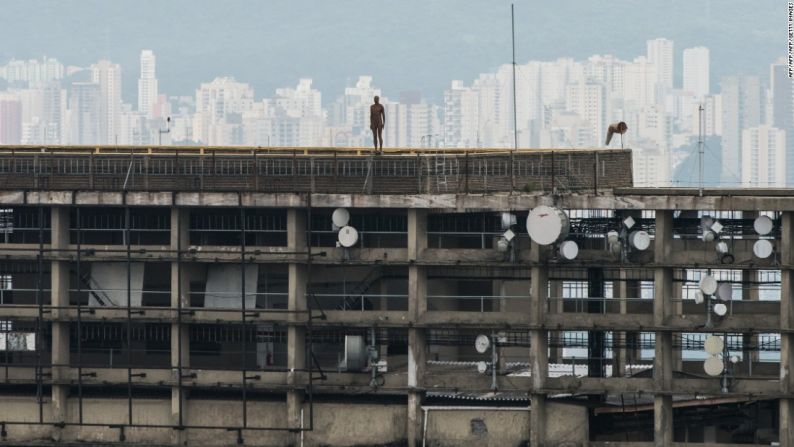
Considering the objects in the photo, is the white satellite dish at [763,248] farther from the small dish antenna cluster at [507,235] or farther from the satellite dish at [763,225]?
the small dish antenna cluster at [507,235]

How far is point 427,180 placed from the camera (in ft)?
189

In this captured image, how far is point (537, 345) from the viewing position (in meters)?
57.1

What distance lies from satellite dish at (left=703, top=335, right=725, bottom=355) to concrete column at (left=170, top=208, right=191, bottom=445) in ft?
49.3

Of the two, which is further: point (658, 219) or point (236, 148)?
point (236, 148)

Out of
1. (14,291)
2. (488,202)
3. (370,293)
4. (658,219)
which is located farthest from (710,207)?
(14,291)

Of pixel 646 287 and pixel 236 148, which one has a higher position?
pixel 236 148

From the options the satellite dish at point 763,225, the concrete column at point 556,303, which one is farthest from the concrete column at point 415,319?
the satellite dish at point 763,225

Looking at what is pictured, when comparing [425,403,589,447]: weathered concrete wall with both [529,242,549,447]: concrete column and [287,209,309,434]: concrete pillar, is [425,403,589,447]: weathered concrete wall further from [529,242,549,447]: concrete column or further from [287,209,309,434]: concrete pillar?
[287,209,309,434]: concrete pillar

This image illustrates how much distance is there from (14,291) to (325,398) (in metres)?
10.3

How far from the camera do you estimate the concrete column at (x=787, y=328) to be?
182 feet

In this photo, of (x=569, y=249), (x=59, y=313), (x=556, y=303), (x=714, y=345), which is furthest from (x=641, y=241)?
(x=59, y=313)

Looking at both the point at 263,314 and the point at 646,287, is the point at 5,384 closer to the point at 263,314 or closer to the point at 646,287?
the point at 263,314

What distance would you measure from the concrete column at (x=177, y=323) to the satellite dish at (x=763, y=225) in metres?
16.4

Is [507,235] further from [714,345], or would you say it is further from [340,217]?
[714,345]
